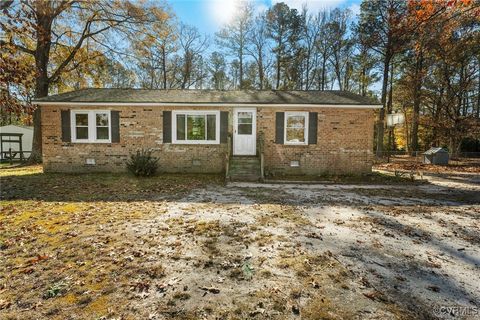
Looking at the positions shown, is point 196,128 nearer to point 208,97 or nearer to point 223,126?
point 223,126

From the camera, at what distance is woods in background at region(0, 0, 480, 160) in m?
17.3

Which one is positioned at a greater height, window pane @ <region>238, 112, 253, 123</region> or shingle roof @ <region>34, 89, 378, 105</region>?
shingle roof @ <region>34, 89, 378, 105</region>

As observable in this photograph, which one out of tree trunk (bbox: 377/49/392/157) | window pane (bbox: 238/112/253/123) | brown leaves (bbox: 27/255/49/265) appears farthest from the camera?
tree trunk (bbox: 377/49/392/157)

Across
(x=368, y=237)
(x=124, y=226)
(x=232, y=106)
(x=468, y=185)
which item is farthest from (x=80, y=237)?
(x=468, y=185)

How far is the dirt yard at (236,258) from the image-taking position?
282cm

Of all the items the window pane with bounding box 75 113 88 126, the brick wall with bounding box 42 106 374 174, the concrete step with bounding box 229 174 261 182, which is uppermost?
the window pane with bounding box 75 113 88 126

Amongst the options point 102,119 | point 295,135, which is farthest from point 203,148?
point 102,119

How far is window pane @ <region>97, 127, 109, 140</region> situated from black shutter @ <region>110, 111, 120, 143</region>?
376 mm

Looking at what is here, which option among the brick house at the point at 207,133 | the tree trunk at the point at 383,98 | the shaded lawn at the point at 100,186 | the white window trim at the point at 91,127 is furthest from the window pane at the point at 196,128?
the tree trunk at the point at 383,98

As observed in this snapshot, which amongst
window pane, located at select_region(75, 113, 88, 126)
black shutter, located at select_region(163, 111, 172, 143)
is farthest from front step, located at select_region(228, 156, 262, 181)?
window pane, located at select_region(75, 113, 88, 126)

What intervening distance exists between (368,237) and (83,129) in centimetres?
1301

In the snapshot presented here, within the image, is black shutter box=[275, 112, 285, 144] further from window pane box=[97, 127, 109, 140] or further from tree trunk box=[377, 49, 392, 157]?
tree trunk box=[377, 49, 392, 157]

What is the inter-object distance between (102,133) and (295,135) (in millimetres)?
9358

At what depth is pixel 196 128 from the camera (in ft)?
42.1
